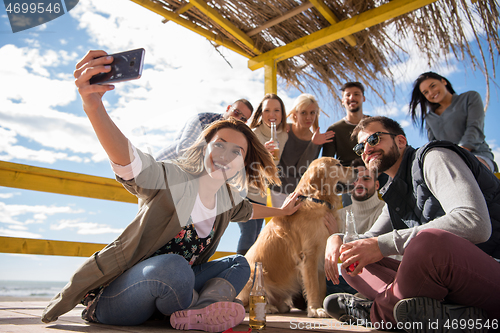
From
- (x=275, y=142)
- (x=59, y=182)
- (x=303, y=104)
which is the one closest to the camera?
(x=275, y=142)

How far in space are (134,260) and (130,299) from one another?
174 mm

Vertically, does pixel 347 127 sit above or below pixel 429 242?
above

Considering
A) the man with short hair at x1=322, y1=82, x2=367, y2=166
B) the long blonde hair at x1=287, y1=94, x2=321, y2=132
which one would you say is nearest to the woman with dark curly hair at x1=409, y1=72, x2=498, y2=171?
the man with short hair at x1=322, y1=82, x2=367, y2=166

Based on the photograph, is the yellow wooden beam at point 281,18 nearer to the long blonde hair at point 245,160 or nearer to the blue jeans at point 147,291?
the long blonde hair at point 245,160

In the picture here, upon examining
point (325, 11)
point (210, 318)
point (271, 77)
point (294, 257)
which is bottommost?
point (294, 257)

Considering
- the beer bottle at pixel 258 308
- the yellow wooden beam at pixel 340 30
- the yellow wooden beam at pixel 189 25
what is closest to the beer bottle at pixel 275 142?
the yellow wooden beam at pixel 340 30

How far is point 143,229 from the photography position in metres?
1.45

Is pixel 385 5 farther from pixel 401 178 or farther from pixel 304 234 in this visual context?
pixel 304 234

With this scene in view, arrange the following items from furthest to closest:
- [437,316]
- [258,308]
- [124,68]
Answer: [258,308] < [437,316] < [124,68]

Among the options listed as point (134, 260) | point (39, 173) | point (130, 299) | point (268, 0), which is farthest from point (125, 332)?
point (268, 0)

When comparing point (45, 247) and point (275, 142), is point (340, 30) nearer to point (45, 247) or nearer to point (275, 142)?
point (275, 142)

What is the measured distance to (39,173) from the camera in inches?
113

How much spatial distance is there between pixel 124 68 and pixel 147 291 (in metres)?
0.92

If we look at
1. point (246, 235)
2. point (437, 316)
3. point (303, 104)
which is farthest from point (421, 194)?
point (303, 104)
